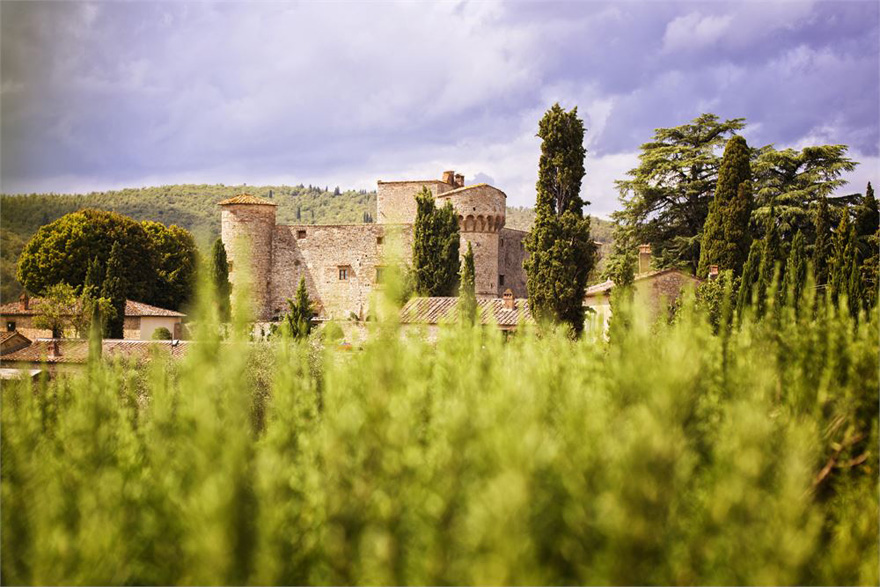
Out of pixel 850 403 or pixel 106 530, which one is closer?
pixel 106 530

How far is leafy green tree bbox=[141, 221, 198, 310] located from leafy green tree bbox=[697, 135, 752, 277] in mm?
24983

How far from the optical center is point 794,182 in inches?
1223

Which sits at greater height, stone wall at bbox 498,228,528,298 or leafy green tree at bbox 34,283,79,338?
stone wall at bbox 498,228,528,298

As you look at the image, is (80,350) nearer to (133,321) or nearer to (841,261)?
(133,321)

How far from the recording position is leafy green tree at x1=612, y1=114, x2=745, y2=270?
3191cm

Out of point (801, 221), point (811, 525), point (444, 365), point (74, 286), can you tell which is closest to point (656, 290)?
point (801, 221)

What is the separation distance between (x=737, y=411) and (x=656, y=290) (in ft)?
66.6

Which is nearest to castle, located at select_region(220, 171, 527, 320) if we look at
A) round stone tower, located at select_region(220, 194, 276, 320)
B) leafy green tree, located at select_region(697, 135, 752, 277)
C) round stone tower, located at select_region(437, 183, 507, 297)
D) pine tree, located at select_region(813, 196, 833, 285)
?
round stone tower, located at select_region(220, 194, 276, 320)

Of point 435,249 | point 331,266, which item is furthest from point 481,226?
point 331,266

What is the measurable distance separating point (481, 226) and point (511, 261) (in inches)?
144

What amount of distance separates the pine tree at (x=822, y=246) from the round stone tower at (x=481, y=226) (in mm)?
14837

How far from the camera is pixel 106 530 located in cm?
430

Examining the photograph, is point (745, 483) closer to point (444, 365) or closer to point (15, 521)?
point (444, 365)

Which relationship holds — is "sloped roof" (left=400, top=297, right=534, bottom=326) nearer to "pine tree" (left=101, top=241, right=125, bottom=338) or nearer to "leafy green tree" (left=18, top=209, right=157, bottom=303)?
"pine tree" (left=101, top=241, right=125, bottom=338)
